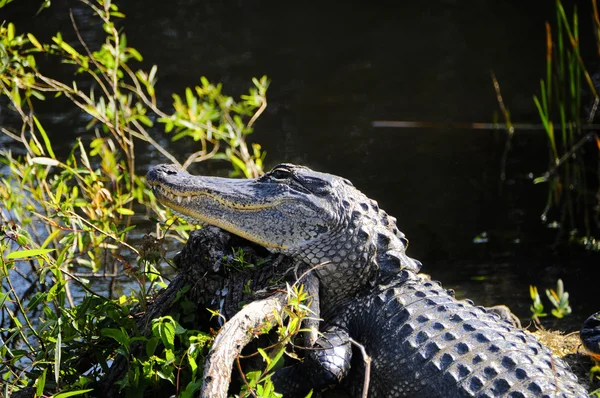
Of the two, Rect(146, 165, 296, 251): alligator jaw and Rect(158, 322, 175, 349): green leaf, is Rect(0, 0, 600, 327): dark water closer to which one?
Rect(146, 165, 296, 251): alligator jaw

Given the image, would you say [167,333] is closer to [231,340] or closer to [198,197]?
[231,340]

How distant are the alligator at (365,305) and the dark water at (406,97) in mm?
2434

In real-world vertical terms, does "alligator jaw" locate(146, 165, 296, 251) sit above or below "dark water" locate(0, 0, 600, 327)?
above

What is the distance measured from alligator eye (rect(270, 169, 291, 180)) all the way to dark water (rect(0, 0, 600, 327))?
8.78 feet

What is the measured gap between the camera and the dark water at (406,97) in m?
6.51

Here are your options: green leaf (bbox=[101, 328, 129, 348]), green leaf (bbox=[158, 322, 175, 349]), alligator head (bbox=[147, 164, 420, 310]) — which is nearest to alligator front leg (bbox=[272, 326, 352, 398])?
alligator head (bbox=[147, 164, 420, 310])

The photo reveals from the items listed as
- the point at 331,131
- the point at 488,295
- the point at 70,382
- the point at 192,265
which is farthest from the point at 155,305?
the point at 331,131

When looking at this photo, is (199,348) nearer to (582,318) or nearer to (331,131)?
(582,318)

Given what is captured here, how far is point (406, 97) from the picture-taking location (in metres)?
9.26

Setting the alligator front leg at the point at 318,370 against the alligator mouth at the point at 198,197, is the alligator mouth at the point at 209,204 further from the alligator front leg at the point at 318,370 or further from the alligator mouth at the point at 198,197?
the alligator front leg at the point at 318,370

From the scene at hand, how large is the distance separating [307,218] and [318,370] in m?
0.66

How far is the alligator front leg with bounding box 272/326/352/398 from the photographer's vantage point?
121 inches

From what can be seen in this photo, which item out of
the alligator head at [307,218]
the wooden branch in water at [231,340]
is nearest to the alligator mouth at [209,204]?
the alligator head at [307,218]

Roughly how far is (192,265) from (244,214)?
314mm
